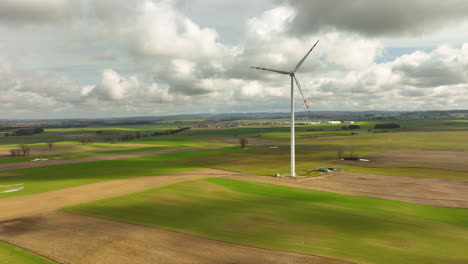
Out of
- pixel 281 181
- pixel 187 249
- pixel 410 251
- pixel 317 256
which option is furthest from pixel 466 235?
pixel 281 181

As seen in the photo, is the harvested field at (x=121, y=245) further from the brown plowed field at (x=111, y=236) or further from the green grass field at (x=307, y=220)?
the green grass field at (x=307, y=220)

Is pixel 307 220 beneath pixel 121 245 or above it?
beneath

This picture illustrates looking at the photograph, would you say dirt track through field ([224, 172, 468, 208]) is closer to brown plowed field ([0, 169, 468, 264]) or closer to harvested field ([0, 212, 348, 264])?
brown plowed field ([0, 169, 468, 264])

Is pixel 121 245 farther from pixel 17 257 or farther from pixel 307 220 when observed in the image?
pixel 307 220

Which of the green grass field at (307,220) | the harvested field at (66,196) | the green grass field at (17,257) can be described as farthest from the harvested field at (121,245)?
the harvested field at (66,196)

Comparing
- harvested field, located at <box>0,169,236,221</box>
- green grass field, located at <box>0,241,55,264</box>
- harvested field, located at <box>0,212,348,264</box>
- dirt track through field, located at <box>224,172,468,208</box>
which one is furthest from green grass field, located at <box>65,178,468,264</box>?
green grass field, located at <box>0,241,55,264</box>

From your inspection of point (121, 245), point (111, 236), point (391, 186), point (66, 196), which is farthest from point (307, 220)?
point (66, 196)
